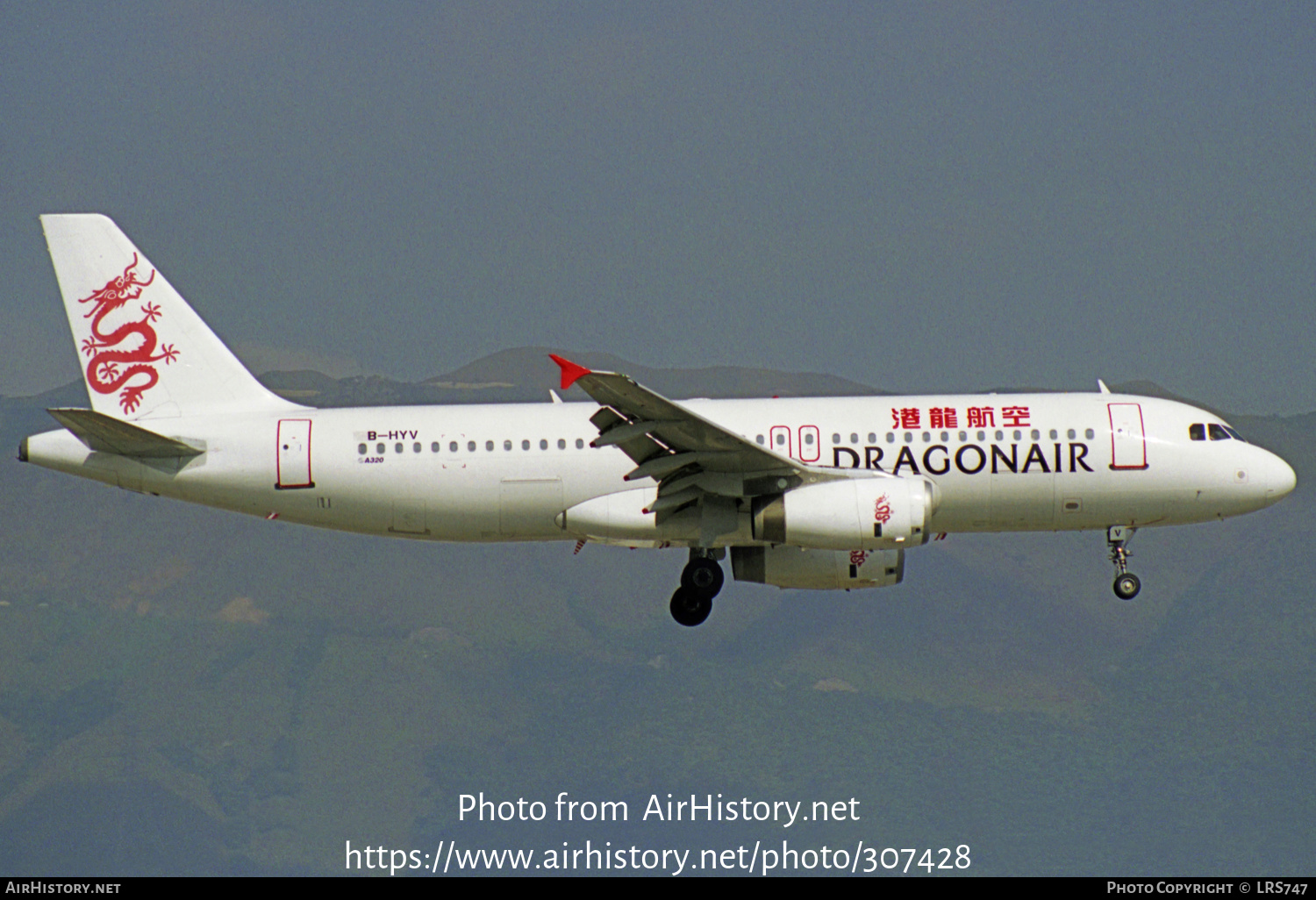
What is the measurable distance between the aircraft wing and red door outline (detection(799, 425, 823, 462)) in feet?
1.65

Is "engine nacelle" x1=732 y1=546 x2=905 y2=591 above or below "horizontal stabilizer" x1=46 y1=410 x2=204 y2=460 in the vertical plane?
below

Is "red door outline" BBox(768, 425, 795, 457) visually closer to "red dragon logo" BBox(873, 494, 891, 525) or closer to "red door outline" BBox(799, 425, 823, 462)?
"red door outline" BBox(799, 425, 823, 462)

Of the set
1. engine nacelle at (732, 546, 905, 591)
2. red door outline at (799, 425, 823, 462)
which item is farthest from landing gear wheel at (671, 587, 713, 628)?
red door outline at (799, 425, 823, 462)

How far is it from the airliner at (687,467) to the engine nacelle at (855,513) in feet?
0.82

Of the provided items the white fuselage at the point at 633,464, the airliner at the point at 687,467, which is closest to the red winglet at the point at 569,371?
the airliner at the point at 687,467

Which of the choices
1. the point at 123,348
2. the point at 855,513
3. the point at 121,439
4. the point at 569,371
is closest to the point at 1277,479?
the point at 855,513

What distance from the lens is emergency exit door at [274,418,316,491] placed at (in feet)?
110

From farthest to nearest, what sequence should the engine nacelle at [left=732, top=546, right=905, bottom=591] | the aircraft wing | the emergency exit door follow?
the engine nacelle at [left=732, top=546, right=905, bottom=591]
the emergency exit door
the aircraft wing

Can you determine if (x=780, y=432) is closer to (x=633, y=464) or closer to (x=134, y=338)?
(x=633, y=464)

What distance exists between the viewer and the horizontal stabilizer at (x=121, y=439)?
31.8 m

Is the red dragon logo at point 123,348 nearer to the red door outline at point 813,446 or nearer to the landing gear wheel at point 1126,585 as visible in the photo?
the red door outline at point 813,446

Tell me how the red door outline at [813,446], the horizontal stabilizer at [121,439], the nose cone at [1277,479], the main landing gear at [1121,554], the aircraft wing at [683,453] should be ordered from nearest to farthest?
the aircraft wing at [683,453]
the horizontal stabilizer at [121,439]
the red door outline at [813,446]
the nose cone at [1277,479]
the main landing gear at [1121,554]

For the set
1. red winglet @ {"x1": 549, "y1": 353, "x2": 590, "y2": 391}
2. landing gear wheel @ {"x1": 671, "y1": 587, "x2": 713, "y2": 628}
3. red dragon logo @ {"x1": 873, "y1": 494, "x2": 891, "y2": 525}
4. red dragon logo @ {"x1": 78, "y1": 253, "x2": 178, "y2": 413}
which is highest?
red dragon logo @ {"x1": 78, "y1": 253, "x2": 178, "y2": 413}
